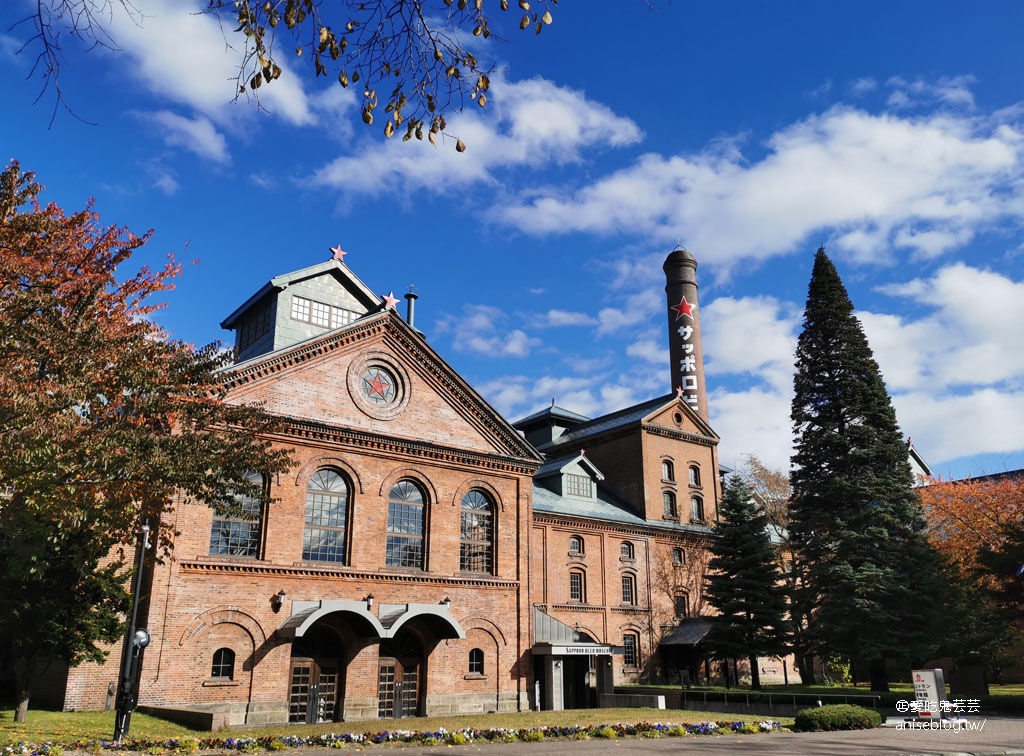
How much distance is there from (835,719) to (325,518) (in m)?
16.0

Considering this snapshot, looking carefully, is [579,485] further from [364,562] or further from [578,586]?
[364,562]

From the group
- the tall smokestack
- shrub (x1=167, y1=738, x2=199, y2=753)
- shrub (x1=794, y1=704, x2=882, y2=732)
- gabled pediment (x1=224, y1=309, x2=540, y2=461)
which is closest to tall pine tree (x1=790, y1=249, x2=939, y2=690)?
shrub (x1=794, y1=704, x2=882, y2=732)

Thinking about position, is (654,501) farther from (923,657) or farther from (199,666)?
(199,666)

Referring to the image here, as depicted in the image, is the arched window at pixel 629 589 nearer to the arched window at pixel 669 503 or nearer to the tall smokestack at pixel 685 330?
the arched window at pixel 669 503

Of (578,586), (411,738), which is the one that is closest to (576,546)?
(578,586)

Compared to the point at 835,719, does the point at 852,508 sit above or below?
above

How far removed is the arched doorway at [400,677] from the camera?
25.6 meters

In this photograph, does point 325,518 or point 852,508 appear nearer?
point 325,518

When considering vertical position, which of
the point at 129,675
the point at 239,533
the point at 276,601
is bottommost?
the point at 129,675

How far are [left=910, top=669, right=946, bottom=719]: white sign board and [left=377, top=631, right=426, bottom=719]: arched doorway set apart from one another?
49.9ft

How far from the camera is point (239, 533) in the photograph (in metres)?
23.9

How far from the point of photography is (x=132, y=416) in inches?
675

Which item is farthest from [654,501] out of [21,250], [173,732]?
[21,250]

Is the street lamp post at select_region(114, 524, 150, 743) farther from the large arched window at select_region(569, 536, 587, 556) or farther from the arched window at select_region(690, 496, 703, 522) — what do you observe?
the arched window at select_region(690, 496, 703, 522)
